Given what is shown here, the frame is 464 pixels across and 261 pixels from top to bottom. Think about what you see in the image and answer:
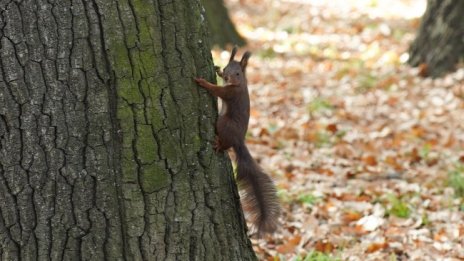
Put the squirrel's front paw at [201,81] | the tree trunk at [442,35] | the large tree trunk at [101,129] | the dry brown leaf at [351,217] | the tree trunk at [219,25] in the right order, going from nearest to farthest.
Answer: the large tree trunk at [101,129] < the squirrel's front paw at [201,81] < the dry brown leaf at [351,217] < the tree trunk at [442,35] < the tree trunk at [219,25]

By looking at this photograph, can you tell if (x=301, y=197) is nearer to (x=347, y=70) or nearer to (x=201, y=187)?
(x=201, y=187)

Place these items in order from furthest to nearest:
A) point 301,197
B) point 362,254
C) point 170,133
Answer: point 301,197 < point 362,254 < point 170,133

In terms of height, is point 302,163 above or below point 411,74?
below

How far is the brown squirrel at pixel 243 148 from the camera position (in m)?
3.29

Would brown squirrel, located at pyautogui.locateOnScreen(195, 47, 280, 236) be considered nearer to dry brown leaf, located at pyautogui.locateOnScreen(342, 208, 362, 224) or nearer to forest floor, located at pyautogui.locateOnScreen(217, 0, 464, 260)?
forest floor, located at pyautogui.locateOnScreen(217, 0, 464, 260)

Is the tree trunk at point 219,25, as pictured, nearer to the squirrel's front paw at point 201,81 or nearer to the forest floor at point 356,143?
the forest floor at point 356,143

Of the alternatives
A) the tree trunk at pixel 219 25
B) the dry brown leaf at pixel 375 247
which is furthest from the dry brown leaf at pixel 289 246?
the tree trunk at pixel 219 25

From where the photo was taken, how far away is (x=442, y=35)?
350 inches

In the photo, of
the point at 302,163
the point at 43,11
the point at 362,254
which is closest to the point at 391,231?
the point at 362,254

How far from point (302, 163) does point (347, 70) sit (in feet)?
11.5

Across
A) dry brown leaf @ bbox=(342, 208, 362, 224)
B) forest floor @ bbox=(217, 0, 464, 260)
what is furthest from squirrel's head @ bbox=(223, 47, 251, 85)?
dry brown leaf @ bbox=(342, 208, 362, 224)

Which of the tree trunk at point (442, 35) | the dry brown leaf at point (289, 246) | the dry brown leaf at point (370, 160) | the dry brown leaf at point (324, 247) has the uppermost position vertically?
the tree trunk at point (442, 35)

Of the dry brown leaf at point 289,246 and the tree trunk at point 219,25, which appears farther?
the tree trunk at point 219,25

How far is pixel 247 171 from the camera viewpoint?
3451 mm
